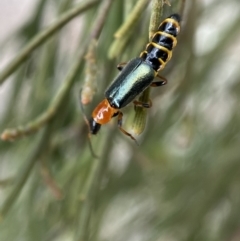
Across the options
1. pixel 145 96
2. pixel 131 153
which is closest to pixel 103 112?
pixel 145 96

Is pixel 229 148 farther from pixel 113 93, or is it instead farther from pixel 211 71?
pixel 113 93

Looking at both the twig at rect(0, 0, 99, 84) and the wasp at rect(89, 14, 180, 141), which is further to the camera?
the twig at rect(0, 0, 99, 84)

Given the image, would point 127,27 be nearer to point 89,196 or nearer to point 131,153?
point 89,196

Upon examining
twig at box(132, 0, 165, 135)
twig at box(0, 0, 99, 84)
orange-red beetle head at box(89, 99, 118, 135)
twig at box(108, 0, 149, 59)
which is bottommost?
twig at box(132, 0, 165, 135)

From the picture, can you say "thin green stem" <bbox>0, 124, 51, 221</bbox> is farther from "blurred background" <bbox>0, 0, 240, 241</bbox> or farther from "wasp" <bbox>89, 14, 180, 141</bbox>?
"wasp" <bbox>89, 14, 180, 141</bbox>

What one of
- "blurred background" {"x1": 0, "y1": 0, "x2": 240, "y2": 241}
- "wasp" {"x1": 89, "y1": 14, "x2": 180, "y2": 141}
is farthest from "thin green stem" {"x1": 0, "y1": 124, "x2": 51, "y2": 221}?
"wasp" {"x1": 89, "y1": 14, "x2": 180, "y2": 141}

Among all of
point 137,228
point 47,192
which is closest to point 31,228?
point 47,192

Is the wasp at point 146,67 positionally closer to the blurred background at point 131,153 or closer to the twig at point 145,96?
the twig at point 145,96

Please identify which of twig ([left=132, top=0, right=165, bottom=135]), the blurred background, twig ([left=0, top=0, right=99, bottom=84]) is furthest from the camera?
the blurred background

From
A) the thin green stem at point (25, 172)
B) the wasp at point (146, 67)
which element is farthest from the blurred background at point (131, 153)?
the wasp at point (146, 67)
